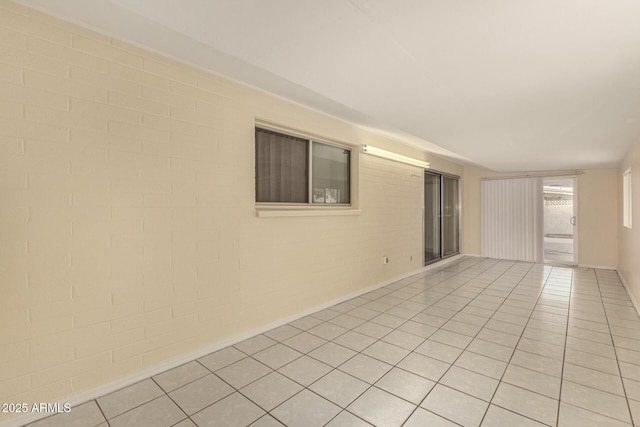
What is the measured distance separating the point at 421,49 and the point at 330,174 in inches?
98.2

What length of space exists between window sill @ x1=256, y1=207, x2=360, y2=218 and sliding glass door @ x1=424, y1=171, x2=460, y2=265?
3.10 m

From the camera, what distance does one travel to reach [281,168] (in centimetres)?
349

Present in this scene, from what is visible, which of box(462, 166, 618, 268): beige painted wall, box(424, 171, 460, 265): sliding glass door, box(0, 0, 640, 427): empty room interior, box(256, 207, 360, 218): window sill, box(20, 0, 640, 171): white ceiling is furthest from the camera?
box(424, 171, 460, 265): sliding glass door

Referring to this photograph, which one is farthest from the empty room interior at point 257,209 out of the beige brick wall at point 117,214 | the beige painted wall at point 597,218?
the beige painted wall at point 597,218

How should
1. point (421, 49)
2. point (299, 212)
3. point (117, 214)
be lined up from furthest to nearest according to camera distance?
point (299, 212)
point (117, 214)
point (421, 49)

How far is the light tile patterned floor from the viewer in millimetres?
1860

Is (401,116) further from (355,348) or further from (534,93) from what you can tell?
(355,348)

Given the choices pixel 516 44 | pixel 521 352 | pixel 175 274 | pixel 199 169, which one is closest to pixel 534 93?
pixel 516 44

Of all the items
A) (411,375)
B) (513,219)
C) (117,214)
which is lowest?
(411,375)

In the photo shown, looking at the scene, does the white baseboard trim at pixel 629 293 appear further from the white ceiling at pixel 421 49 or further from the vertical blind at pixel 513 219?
the white ceiling at pixel 421 49

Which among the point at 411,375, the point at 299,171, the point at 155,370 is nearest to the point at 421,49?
the point at 299,171

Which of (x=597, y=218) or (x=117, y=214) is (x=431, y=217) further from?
(x=117, y=214)

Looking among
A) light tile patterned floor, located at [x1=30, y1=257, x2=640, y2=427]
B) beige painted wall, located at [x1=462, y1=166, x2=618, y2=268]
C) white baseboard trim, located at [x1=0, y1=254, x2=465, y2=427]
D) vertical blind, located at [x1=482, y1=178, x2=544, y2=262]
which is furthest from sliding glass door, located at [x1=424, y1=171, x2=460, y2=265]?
white baseboard trim, located at [x1=0, y1=254, x2=465, y2=427]

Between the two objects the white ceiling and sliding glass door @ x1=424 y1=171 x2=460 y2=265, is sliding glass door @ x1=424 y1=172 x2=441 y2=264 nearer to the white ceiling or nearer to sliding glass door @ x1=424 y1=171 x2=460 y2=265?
sliding glass door @ x1=424 y1=171 x2=460 y2=265
